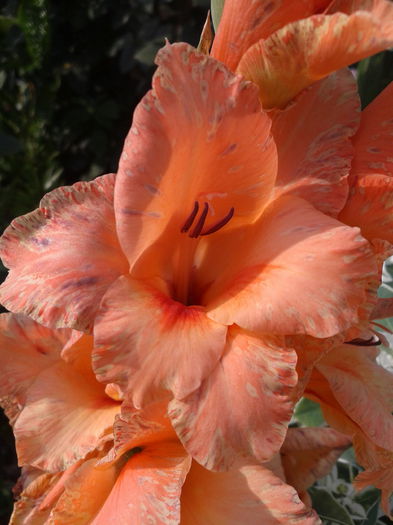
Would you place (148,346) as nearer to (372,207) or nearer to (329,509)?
(372,207)

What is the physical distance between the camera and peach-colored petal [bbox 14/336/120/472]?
0.61 metres

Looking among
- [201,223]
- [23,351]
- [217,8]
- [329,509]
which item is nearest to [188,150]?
[201,223]

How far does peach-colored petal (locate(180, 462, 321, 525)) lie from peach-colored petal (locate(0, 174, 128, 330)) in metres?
0.21

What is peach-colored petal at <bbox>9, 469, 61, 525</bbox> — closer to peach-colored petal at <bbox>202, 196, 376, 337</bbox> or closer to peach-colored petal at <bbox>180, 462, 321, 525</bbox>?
peach-colored petal at <bbox>180, 462, 321, 525</bbox>

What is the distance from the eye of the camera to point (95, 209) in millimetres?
553

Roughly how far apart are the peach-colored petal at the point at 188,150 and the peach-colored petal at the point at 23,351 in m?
0.17

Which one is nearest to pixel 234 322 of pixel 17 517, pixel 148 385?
pixel 148 385

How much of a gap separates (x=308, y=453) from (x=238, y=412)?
0.23 metres

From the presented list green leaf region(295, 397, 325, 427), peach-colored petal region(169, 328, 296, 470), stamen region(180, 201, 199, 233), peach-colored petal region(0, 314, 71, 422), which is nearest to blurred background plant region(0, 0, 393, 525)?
green leaf region(295, 397, 325, 427)

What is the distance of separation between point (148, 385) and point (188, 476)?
188 millimetres

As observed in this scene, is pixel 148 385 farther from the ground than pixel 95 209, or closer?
closer

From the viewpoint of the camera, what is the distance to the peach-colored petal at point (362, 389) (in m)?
0.60

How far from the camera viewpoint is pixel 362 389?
0.62 meters

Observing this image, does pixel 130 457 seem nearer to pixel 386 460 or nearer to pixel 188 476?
pixel 188 476
